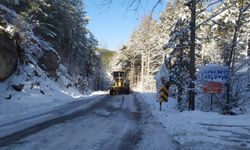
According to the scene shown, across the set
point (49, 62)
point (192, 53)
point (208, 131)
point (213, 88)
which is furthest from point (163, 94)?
point (49, 62)

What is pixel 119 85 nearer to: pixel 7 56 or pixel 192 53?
pixel 7 56

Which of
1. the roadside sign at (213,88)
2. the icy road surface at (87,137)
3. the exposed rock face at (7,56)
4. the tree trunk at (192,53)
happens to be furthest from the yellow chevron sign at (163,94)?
the exposed rock face at (7,56)

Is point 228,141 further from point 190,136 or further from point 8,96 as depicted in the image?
point 8,96

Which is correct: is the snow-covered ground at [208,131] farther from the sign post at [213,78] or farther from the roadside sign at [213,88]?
the sign post at [213,78]

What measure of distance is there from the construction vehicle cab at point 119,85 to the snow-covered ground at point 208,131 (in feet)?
85.5

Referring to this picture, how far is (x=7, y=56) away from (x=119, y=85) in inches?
855

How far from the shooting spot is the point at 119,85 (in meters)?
43.9

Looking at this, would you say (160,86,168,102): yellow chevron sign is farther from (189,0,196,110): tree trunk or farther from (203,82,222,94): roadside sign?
(203,82,222,94): roadside sign

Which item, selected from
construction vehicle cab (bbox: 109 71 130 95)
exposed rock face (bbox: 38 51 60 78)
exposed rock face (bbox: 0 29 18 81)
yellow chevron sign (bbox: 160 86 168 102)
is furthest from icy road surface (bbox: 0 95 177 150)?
construction vehicle cab (bbox: 109 71 130 95)

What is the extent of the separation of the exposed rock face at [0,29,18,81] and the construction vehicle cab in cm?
1854

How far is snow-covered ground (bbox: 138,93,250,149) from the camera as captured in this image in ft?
31.2

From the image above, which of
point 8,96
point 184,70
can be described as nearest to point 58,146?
point 8,96

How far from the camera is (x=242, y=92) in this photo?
19984 millimetres

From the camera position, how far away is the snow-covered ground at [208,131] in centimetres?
951
